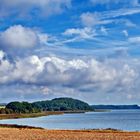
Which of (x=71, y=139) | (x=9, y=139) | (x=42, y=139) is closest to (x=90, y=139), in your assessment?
(x=71, y=139)

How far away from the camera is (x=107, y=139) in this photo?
52.0 metres

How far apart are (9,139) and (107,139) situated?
11787 millimetres

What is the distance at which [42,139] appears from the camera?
167ft

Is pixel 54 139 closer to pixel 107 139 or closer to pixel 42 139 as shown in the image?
pixel 42 139

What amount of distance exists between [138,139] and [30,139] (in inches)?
517

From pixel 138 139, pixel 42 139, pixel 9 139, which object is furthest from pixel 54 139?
pixel 138 139

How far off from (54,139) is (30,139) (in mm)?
2868

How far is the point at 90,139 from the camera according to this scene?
2013 inches

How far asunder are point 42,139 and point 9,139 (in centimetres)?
391

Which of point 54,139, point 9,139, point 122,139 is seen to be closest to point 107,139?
point 122,139

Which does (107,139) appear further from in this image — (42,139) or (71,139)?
(42,139)

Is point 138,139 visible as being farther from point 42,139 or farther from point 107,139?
point 42,139

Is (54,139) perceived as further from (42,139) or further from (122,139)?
(122,139)

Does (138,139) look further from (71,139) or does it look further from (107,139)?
(71,139)
